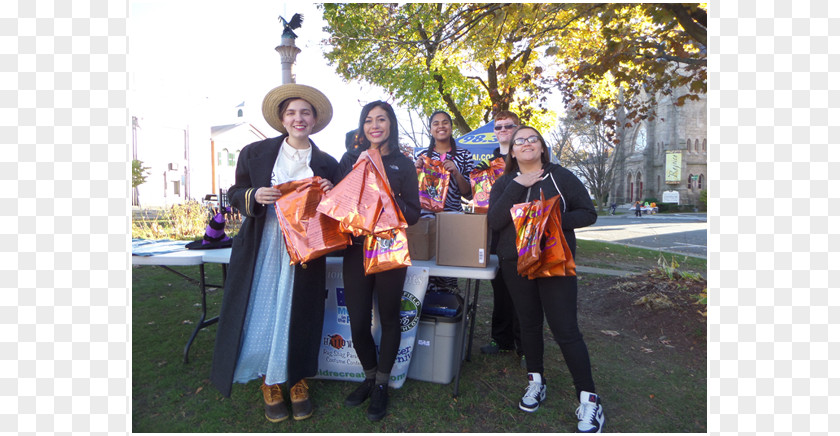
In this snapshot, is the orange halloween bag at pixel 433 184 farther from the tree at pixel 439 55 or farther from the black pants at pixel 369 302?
the tree at pixel 439 55

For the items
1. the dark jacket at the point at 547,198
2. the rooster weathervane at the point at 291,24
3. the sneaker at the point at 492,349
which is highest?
the rooster weathervane at the point at 291,24

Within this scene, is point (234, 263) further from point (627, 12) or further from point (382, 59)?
point (382, 59)

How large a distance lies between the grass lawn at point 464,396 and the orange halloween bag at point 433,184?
1286mm

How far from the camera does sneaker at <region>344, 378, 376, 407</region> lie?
2633 millimetres

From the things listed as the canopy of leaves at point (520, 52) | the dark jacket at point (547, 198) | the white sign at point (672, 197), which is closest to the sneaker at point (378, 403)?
the dark jacket at point (547, 198)

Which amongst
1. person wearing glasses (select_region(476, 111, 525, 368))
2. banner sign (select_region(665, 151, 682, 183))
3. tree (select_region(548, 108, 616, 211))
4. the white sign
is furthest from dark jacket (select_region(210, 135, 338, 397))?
banner sign (select_region(665, 151, 682, 183))

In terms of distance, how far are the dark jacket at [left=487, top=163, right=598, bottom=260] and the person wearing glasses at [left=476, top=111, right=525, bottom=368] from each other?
2.75ft

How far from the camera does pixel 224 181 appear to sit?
35.7 metres

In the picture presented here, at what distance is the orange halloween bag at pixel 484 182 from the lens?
304 centimetres

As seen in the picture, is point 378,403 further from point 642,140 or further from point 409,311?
point 642,140

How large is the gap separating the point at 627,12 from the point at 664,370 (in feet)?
12.4

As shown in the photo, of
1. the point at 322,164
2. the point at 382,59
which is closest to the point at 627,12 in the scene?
the point at 322,164

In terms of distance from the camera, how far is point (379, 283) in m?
2.45

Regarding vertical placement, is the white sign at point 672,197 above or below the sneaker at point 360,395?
above
